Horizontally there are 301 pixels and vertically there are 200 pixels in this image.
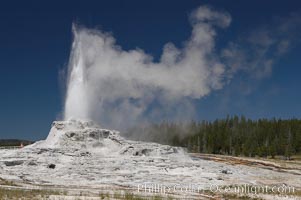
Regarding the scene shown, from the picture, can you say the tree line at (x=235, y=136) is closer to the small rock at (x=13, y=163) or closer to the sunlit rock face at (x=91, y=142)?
the sunlit rock face at (x=91, y=142)

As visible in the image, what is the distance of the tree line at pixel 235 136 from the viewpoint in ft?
338

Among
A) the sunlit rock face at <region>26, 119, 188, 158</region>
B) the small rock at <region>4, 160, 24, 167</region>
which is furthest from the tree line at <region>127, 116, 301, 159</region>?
the small rock at <region>4, 160, 24, 167</region>

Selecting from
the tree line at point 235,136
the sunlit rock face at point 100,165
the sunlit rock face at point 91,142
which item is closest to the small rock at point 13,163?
the sunlit rock face at point 100,165

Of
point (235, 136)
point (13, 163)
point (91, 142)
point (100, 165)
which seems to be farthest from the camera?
point (235, 136)

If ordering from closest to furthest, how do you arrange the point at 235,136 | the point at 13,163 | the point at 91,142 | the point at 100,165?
the point at 13,163
the point at 100,165
the point at 91,142
the point at 235,136

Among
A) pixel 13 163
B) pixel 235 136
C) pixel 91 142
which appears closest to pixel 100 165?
pixel 91 142

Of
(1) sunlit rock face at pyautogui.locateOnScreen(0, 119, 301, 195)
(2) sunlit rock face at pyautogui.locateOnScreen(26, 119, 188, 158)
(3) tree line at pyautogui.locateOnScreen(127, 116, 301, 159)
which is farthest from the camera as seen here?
(3) tree line at pyautogui.locateOnScreen(127, 116, 301, 159)

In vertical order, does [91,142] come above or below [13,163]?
above

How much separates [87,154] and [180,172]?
10.1 meters

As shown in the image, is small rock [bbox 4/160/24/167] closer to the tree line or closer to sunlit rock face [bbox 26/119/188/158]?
sunlit rock face [bbox 26/119/188/158]

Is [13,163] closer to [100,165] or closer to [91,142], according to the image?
[100,165]

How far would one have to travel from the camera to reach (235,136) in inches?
4599

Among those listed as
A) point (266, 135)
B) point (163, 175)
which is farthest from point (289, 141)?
point (163, 175)

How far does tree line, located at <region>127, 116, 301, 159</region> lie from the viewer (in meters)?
103
